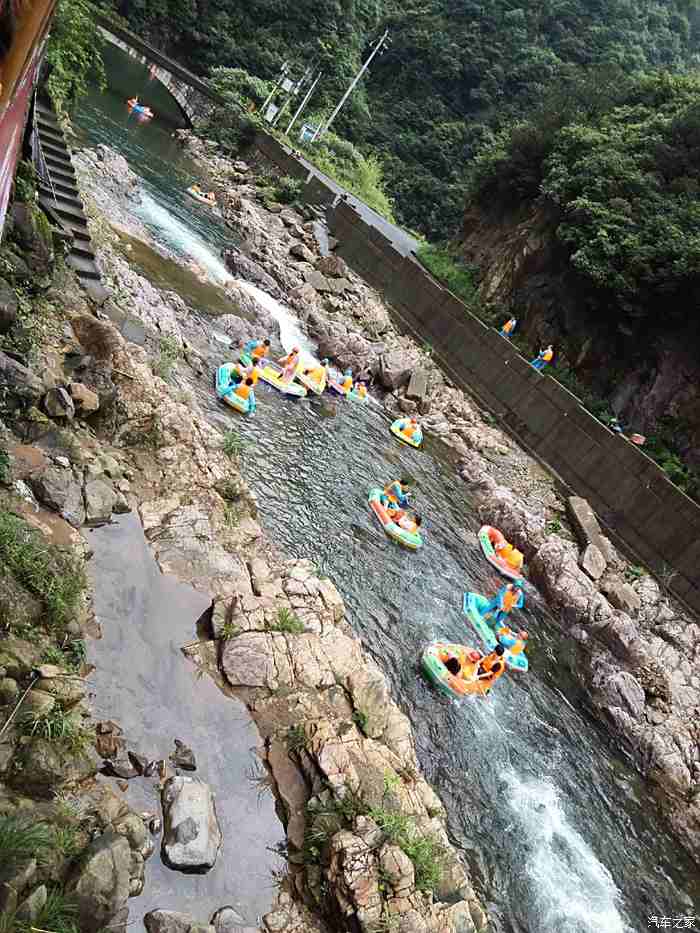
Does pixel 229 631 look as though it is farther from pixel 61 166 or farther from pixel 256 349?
pixel 61 166

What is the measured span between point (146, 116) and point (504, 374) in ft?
108

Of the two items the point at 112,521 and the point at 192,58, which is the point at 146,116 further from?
the point at 112,521

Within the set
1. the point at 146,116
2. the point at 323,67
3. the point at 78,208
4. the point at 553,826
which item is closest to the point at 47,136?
the point at 78,208

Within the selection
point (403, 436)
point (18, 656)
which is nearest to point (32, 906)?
point (18, 656)

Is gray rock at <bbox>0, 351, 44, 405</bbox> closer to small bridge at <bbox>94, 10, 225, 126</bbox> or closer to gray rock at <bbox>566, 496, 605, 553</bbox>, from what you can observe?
gray rock at <bbox>566, 496, 605, 553</bbox>

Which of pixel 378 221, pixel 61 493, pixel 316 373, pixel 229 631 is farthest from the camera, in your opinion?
pixel 378 221

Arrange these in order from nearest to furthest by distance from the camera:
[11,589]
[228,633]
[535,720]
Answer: [11,589] → [228,633] → [535,720]

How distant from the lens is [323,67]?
64688 mm

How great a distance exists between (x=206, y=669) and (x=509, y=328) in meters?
26.0

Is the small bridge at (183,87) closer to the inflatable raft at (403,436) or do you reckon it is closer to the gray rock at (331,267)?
the gray rock at (331,267)

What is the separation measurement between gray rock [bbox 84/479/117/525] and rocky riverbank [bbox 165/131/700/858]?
12.9 meters

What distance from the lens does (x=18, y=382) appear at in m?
9.84

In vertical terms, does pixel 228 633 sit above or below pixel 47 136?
below

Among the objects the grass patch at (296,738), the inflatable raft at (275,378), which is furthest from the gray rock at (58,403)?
the inflatable raft at (275,378)
